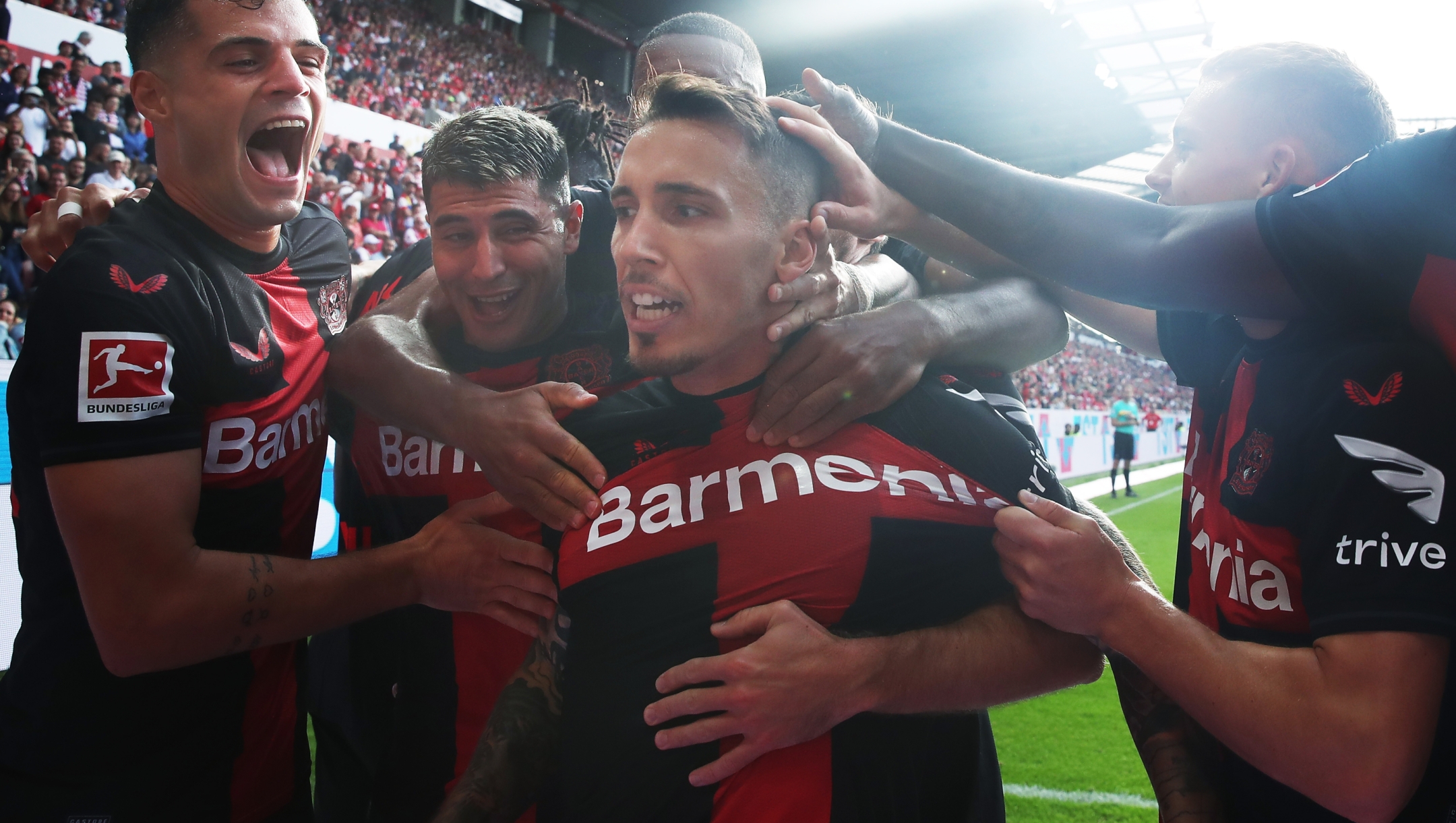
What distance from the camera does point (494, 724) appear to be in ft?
5.94

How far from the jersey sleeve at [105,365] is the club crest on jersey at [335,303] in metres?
0.56

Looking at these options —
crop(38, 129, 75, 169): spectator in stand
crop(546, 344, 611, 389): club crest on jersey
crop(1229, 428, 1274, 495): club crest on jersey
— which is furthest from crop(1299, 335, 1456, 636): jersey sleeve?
crop(38, 129, 75, 169): spectator in stand

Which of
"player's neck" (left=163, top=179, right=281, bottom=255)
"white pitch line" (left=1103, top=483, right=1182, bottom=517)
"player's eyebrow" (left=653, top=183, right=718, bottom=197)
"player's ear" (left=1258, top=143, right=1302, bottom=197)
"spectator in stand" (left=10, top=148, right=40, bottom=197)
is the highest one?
"spectator in stand" (left=10, top=148, right=40, bottom=197)

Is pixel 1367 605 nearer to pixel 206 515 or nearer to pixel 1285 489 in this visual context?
pixel 1285 489

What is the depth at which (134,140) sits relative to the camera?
10.3m

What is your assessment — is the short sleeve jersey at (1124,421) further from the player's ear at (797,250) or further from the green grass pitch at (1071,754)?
the player's ear at (797,250)

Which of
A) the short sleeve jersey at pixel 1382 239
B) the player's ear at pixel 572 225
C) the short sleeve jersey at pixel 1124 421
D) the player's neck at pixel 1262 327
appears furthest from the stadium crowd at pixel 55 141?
the short sleeve jersey at pixel 1124 421

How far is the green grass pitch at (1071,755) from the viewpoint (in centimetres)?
373

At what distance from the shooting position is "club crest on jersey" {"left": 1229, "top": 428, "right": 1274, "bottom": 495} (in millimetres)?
1491

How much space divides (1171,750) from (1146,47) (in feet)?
71.7

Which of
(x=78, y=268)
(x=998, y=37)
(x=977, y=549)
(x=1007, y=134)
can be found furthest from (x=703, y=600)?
(x=1007, y=134)

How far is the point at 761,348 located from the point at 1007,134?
24.4 m

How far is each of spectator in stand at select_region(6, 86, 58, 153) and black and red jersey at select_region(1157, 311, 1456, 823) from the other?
11.7m

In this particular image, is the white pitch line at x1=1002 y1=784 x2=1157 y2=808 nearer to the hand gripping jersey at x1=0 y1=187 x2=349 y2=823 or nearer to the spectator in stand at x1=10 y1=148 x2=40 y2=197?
the hand gripping jersey at x1=0 y1=187 x2=349 y2=823
